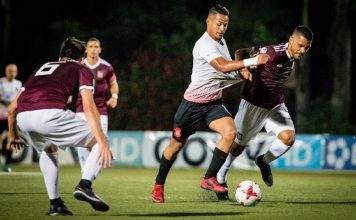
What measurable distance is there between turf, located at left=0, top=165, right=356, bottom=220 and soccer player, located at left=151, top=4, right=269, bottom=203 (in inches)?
17.6

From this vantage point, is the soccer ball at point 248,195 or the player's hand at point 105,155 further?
the soccer ball at point 248,195

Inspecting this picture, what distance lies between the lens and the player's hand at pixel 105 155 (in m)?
8.87

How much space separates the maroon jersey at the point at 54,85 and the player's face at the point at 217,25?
242 centimetres

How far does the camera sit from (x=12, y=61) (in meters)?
35.3

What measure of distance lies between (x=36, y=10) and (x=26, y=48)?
5.34 ft

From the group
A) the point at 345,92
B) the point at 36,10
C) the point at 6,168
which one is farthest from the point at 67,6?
the point at 6,168

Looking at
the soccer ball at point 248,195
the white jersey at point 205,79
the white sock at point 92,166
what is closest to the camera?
the white sock at point 92,166

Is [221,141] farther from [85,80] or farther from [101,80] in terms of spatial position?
[101,80]

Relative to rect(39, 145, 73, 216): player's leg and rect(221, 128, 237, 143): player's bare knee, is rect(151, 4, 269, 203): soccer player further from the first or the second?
rect(39, 145, 73, 216): player's leg

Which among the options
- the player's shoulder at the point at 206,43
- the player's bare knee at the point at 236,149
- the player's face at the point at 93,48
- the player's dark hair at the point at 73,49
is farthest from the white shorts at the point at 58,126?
the player's face at the point at 93,48

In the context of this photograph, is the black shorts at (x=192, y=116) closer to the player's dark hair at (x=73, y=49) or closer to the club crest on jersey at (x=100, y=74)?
the player's dark hair at (x=73, y=49)

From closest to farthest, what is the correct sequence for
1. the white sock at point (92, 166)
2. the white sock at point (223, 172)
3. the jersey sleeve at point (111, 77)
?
1. the white sock at point (92, 166)
2. the white sock at point (223, 172)
3. the jersey sleeve at point (111, 77)

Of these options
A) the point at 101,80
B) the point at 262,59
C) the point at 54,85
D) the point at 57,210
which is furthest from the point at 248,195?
the point at 101,80

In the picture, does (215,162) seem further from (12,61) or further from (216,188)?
(12,61)
